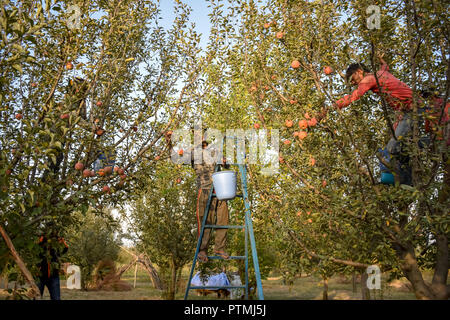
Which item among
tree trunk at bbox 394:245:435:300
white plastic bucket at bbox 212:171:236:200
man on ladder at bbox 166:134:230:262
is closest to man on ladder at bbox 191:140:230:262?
man on ladder at bbox 166:134:230:262

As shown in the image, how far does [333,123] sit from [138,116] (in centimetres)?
279

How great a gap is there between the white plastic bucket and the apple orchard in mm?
647

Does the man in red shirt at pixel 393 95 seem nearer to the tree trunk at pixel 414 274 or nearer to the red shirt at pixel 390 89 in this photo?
the red shirt at pixel 390 89

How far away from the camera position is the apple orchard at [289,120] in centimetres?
360

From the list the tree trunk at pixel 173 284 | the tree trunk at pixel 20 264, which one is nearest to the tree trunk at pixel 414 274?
the tree trunk at pixel 20 264

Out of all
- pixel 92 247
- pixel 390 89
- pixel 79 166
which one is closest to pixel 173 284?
pixel 92 247

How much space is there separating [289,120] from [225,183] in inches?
67.1

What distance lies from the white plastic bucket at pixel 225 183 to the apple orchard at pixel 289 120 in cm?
65

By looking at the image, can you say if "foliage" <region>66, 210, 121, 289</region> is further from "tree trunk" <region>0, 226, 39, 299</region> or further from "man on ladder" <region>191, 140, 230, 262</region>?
"tree trunk" <region>0, 226, 39, 299</region>

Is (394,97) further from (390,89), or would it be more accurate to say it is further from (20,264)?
(20,264)

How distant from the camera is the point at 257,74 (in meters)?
4.89

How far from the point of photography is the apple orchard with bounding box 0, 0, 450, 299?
360 centimetres

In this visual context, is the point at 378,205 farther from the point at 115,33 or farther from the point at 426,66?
the point at 115,33
